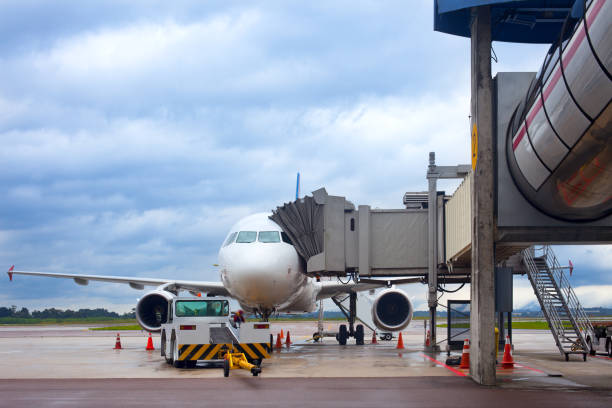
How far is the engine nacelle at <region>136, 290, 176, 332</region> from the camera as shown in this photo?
2205 cm

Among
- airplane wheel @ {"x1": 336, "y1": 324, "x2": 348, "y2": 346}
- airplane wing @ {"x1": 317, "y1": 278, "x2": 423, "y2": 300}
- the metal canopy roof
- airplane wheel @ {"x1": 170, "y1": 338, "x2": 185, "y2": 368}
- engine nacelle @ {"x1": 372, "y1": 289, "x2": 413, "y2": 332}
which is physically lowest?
airplane wheel @ {"x1": 336, "y1": 324, "x2": 348, "y2": 346}

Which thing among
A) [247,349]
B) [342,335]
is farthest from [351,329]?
[247,349]

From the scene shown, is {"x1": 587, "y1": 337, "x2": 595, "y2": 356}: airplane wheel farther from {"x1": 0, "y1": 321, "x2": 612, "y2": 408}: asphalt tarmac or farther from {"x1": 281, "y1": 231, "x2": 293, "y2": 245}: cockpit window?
{"x1": 281, "y1": 231, "x2": 293, "y2": 245}: cockpit window

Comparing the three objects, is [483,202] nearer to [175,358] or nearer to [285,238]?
[175,358]

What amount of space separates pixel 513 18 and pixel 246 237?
379 inches

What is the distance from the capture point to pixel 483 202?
1223 centimetres

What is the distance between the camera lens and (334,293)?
90.5 feet

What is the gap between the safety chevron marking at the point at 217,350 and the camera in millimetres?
15105

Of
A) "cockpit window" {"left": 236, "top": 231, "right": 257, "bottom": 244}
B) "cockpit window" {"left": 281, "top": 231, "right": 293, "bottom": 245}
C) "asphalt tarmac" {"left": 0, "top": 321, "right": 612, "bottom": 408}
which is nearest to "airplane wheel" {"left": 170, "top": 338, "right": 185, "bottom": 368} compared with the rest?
"asphalt tarmac" {"left": 0, "top": 321, "right": 612, "bottom": 408}

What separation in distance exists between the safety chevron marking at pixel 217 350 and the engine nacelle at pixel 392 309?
875 centimetres

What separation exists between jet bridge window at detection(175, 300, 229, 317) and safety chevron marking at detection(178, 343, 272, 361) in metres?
1.93

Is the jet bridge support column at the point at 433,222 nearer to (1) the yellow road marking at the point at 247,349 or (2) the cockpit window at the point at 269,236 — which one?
(2) the cockpit window at the point at 269,236

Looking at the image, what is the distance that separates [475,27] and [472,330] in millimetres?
5744

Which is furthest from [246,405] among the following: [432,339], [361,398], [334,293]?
[334,293]
